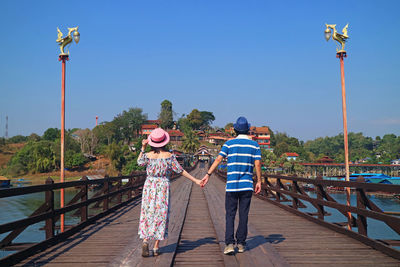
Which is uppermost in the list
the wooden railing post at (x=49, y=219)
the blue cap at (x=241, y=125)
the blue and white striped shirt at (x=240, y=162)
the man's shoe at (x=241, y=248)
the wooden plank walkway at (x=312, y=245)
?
the blue cap at (x=241, y=125)

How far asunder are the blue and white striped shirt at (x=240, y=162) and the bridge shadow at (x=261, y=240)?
1.10 meters

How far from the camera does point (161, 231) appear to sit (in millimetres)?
4758

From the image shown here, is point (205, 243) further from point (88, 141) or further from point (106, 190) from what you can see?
point (88, 141)

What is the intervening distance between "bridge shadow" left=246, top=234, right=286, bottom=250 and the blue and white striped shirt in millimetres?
1098

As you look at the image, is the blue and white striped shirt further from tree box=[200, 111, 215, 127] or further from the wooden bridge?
tree box=[200, 111, 215, 127]

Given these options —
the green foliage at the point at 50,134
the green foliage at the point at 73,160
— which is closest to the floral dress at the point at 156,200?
the green foliage at the point at 73,160

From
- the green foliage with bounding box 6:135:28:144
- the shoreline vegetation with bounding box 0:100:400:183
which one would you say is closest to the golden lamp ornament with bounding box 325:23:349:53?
the shoreline vegetation with bounding box 0:100:400:183

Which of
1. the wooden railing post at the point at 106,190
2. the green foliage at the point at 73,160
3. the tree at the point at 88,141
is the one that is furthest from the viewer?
the tree at the point at 88,141

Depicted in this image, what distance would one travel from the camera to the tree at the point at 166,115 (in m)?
137

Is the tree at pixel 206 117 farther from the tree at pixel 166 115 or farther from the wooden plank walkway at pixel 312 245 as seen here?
the wooden plank walkway at pixel 312 245

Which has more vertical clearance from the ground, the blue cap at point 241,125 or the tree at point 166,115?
the tree at point 166,115

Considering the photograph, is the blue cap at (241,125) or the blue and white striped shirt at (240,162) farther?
the blue cap at (241,125)

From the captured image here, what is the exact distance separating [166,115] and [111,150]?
52488 millimetres

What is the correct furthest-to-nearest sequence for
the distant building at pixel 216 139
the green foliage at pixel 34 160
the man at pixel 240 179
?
the distant building at pixel 216 139
the green foliage at pixel 34 160
the man at pixel 240 179
